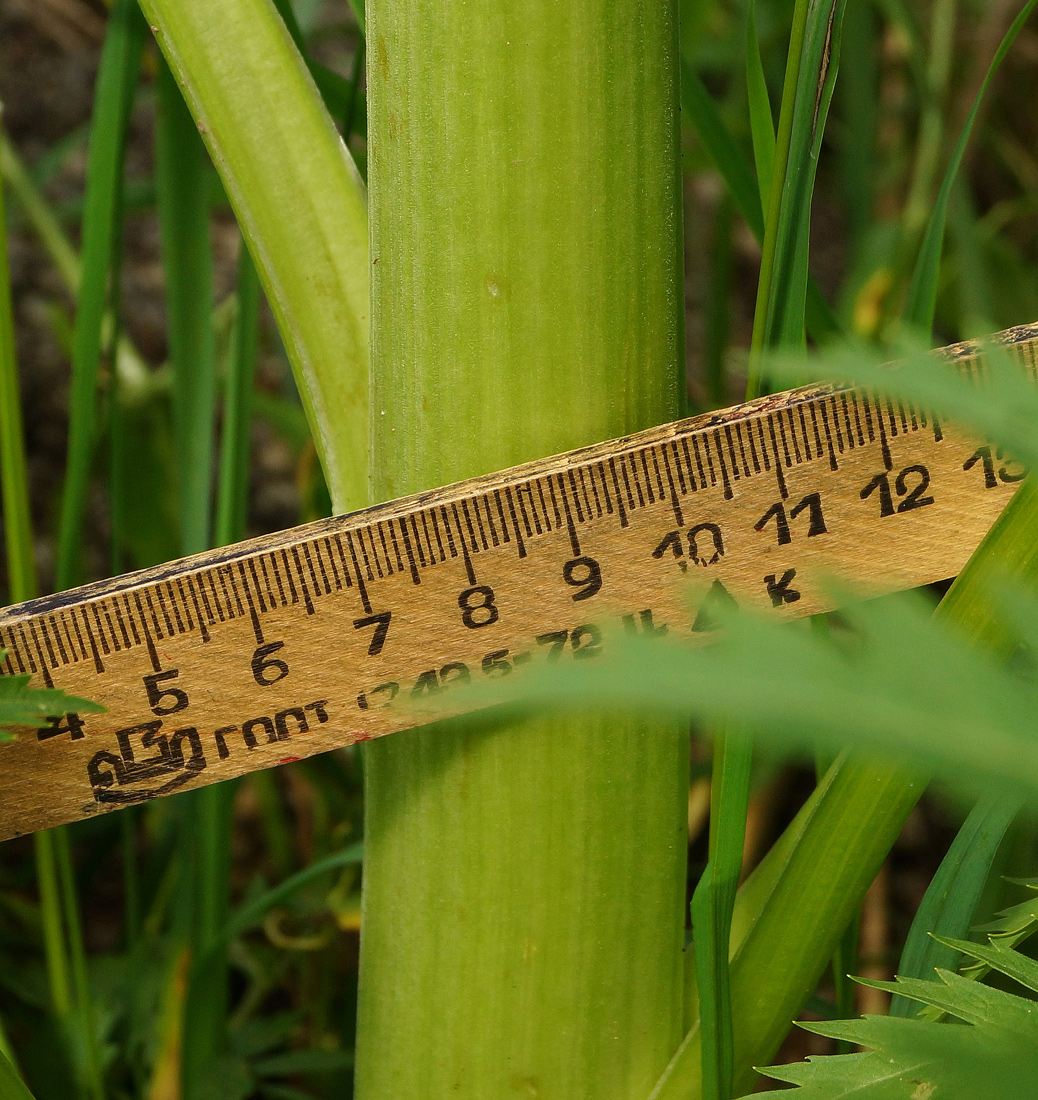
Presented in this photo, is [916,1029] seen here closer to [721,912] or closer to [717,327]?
[721,912]

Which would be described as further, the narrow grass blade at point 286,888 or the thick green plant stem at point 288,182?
the narrow grass blade at point 286,888

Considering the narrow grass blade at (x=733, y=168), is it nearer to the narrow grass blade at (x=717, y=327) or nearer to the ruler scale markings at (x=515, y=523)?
the ruler scale markings at (x=515, y=523)

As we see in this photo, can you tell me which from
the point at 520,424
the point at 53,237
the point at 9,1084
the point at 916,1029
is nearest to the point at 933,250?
the point at 520,424

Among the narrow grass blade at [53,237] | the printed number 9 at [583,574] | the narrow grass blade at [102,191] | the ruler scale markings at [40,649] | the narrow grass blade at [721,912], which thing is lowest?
the narrow grass blade at [721,912]

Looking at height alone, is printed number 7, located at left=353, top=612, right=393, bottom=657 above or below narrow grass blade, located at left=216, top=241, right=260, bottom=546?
below

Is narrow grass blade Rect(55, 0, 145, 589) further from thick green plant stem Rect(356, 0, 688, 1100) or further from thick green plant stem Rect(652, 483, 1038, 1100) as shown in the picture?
thick green plant stem Rect(652, 483, 1038, 1100)

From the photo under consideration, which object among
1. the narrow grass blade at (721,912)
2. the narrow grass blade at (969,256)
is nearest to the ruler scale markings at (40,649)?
the narrow grass blade at (721,912)

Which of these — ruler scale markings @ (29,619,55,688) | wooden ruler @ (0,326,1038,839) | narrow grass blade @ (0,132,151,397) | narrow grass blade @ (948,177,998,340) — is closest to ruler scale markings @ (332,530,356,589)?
wooden ruler @ (0,326,1038,839)

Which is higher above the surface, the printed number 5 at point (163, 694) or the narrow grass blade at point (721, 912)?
the printed number 5 at point (163, 694)
